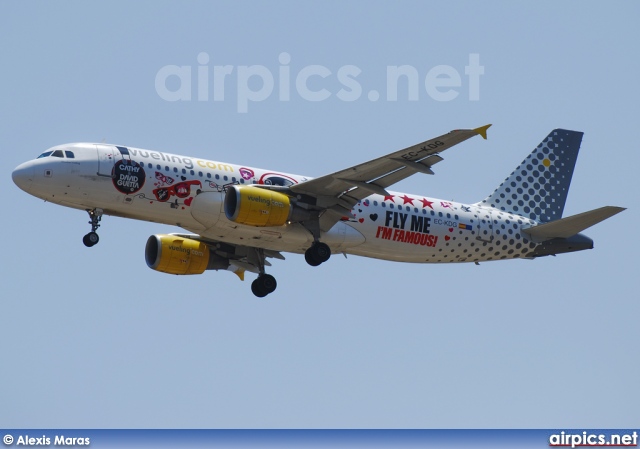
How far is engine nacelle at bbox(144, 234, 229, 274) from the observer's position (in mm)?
53375

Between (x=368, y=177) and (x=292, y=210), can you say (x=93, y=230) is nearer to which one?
(x=292, y=210)

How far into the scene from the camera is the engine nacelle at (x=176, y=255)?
53375 millimetres

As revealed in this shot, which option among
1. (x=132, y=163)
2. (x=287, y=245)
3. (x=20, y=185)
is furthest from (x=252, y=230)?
(x=20, y=185)

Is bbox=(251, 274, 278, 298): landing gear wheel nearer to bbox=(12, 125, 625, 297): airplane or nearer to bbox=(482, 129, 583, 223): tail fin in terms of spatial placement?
bbox=(12, 125, 625, 297): airplane

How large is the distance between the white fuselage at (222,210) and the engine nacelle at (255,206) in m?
0.93

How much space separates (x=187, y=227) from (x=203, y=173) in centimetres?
222

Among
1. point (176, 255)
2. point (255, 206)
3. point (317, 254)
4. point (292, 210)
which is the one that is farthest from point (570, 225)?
point (176, 255)

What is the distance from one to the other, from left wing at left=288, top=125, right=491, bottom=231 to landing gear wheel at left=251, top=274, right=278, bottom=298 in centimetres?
474

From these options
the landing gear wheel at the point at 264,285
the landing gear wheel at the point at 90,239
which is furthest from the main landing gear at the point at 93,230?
the landing gear wheel at the point at 264,285

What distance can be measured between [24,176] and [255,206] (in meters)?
8.48

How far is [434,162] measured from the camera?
154ft

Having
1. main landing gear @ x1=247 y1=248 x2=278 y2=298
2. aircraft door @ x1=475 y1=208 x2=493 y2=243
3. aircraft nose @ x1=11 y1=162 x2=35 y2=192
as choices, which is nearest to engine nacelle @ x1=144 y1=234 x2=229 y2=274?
main landing gear @ x1=247 y1=248 x2=278 y2=298

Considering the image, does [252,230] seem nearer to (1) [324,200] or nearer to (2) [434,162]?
(1) [324,200]

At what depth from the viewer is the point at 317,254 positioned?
50094 millimetres
